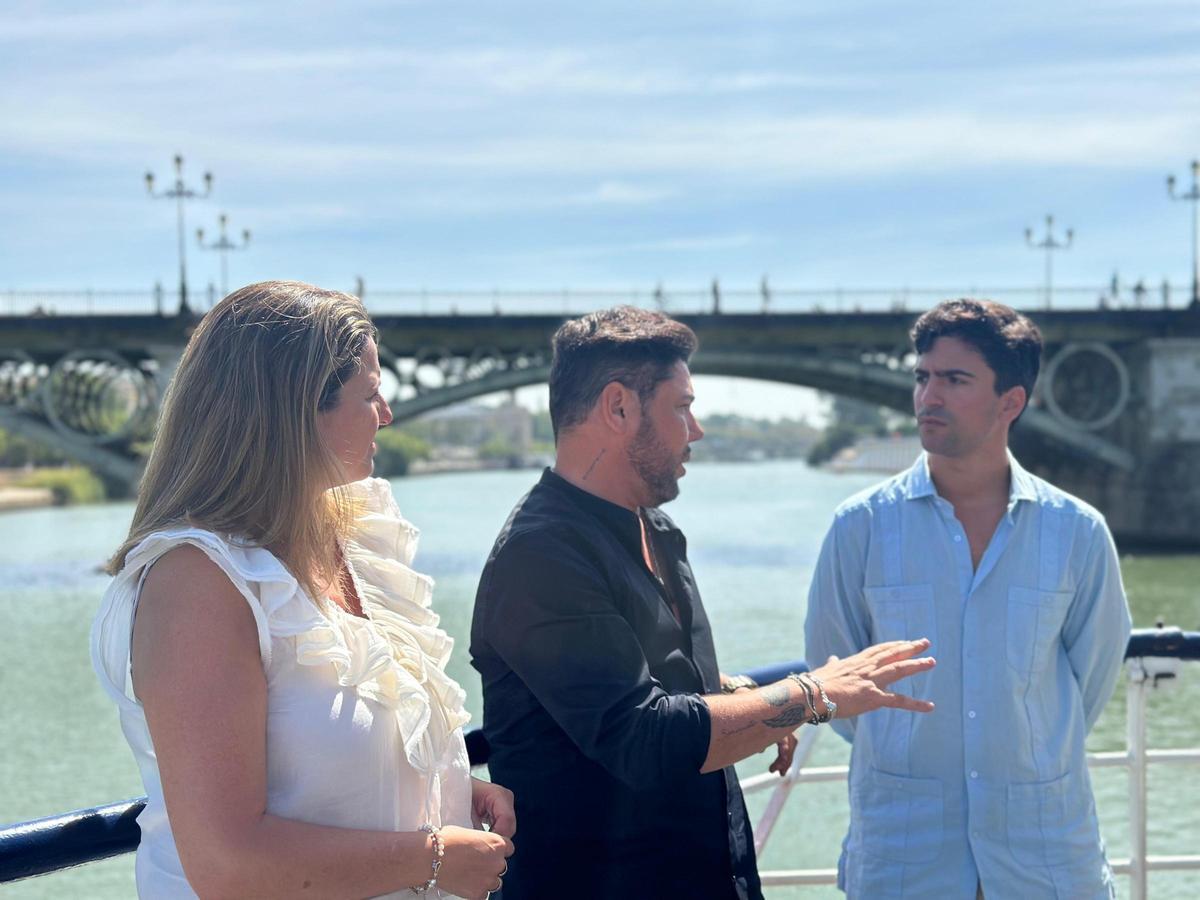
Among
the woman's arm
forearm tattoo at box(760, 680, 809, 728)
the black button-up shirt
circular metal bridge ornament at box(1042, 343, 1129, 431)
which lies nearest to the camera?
the woman's arm

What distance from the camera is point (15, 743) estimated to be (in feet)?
36.0

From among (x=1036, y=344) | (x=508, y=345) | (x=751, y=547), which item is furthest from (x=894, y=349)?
(x=1036, y=344)

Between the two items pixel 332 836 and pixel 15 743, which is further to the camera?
pixel 15 743

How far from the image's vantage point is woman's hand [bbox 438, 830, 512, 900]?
1.44 metres

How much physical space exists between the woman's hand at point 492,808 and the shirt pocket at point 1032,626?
3.17ft

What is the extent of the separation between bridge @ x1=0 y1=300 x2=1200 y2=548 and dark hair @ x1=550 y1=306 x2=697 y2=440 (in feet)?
80.5

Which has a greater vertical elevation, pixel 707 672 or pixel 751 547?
pixel 707 672

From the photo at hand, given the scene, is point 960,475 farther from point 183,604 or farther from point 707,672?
point 183,604

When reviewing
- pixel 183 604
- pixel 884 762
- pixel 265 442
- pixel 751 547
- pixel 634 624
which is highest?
pixel 265 442

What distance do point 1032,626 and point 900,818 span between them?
38 centimetres

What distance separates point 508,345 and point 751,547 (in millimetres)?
6346

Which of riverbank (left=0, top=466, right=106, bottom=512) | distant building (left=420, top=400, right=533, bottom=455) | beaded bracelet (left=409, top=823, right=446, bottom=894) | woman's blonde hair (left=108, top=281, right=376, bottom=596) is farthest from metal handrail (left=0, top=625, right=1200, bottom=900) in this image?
distant building (left=420, top=400, right=533, bottom=455)

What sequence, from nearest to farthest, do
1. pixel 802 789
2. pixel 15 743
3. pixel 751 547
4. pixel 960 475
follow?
pixel 960 475, pixel 802 789, pixel 15 743, pixel 751 547

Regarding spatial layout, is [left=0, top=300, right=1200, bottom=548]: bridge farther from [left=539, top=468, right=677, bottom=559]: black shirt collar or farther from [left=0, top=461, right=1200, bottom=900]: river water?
[left=539, top=468, right=677, bottom=559]: black shirt collar
